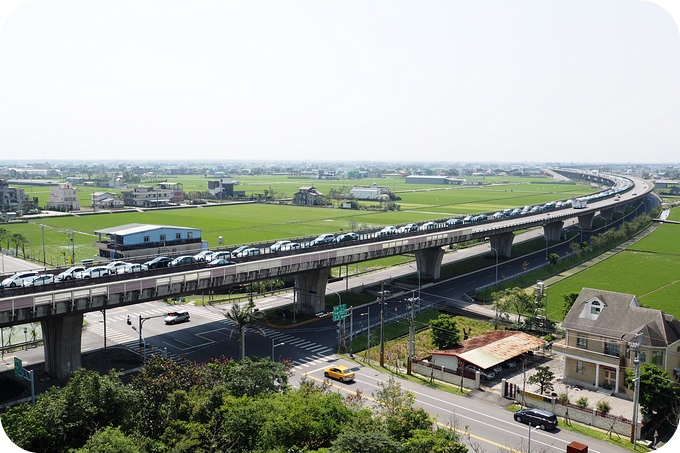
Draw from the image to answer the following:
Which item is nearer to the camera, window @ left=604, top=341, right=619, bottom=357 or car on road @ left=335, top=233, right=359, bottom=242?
window @ left=604, top=341, right=619, bottom=357

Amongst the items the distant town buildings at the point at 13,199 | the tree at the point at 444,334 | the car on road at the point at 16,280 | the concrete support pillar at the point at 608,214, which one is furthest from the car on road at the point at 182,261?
the distant town buildings at the point at 13,199

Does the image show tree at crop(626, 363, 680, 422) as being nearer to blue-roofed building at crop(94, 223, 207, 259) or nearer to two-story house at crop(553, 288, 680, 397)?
two-story house at crop(553, 288, 680, 397)

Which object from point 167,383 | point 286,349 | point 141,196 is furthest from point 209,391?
point 141,196

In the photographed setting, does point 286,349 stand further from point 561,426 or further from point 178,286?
point 561,426

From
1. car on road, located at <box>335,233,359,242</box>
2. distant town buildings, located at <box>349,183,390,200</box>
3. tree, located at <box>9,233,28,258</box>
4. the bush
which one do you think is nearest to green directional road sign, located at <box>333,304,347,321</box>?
the bush

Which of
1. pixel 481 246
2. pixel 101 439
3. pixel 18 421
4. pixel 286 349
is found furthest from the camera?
pixel 481 246

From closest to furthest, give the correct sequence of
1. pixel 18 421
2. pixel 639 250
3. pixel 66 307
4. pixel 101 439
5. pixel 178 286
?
1. pixel 101 439
2. pixel 18 421
3. pixel 66 307
4. pixel 178 286
5. pixel 639 250

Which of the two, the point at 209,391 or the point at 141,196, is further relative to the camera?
the point at 141,196
